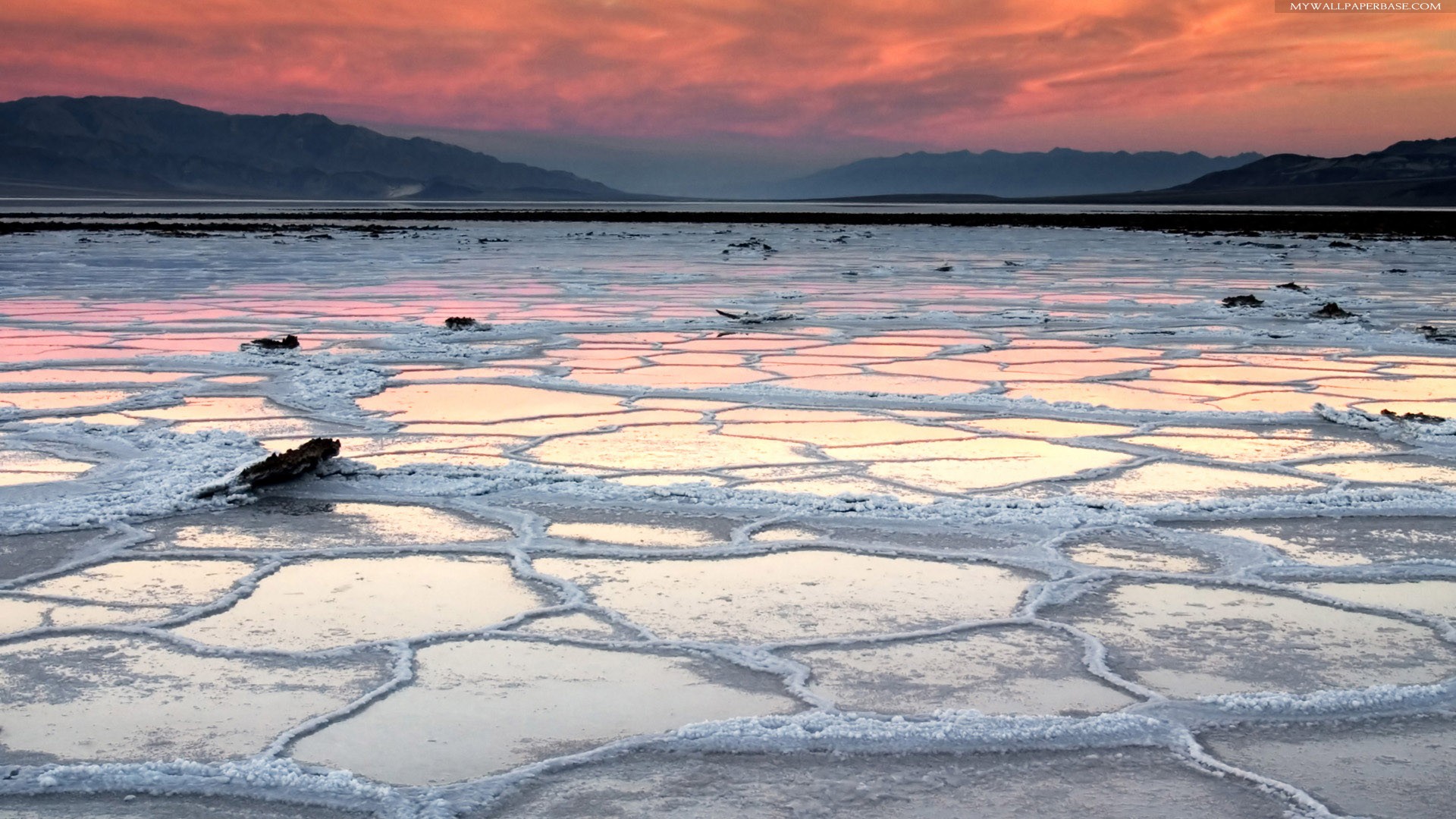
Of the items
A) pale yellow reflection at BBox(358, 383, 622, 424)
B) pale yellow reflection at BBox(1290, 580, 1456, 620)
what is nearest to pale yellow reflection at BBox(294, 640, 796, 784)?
pale yellow reflection at BBox(1290, 580, 1456, 620)

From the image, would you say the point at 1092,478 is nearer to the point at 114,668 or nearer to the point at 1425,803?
the point at 1425,803

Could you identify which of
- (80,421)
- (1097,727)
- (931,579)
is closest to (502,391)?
(80,421)

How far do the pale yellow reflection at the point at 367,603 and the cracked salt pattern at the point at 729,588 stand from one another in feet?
0.04

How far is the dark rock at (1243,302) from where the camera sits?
11617mm

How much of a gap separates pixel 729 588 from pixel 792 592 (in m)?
0.15

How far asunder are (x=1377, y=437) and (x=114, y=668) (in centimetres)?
455

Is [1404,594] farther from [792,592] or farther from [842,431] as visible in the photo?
[842,431]

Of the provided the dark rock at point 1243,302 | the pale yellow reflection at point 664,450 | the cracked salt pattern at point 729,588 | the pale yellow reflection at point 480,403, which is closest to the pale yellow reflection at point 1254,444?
the cracked salt pattern at point 729,588

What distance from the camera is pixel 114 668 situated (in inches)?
104

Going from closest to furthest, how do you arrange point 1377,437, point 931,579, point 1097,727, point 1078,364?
point 1097,727 → point 931,579 → point 1377,437 → point 1078,364

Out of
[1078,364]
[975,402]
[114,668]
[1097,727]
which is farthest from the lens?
[1078,364]

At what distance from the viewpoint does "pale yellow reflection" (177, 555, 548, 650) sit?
9.43 ft

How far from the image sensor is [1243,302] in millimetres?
11773

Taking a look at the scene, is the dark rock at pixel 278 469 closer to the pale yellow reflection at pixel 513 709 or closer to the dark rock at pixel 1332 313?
the pale yellow reflection at pixel 513 709
